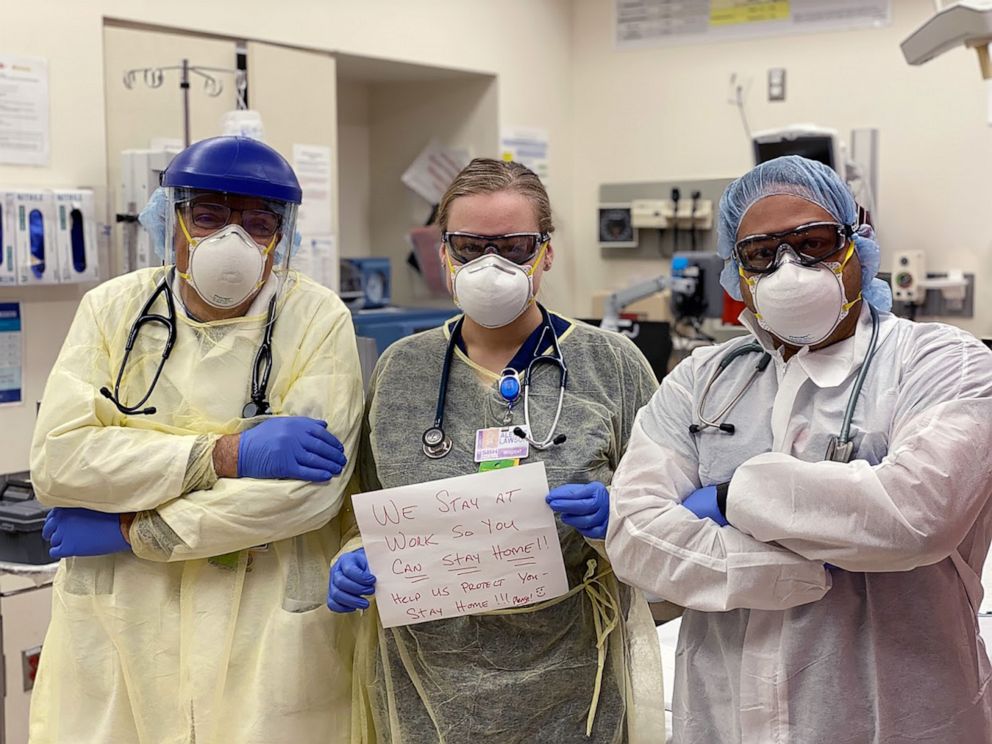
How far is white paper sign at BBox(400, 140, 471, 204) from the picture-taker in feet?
16.3

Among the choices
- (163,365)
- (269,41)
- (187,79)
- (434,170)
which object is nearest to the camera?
(163,365)

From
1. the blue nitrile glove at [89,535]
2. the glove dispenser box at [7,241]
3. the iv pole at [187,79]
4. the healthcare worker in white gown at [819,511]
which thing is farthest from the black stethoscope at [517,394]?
the iv pole at [187,79]

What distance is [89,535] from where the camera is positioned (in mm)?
1660

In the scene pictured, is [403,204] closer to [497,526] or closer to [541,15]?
[541,15]

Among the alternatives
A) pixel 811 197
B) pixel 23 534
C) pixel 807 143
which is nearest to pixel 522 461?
pixel 811 197

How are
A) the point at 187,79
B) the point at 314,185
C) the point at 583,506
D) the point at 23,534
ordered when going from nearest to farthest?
the point at 583,506 < the point at 23,534 < the point at 187,79 < the point at 314,185

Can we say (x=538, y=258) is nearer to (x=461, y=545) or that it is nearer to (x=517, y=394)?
(x=517, y=394)

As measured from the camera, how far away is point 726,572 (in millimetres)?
1281

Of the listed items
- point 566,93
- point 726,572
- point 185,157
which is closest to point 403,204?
point 566,93

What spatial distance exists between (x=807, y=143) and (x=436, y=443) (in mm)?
2870

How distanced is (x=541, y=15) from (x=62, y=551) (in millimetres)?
4005

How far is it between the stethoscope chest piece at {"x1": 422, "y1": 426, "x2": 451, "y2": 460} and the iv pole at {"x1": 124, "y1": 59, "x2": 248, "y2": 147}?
7.22ft

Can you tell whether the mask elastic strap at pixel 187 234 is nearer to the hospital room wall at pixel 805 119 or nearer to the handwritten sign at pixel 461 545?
the handwritten sign at pixel 461 545

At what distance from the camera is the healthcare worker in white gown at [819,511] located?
47.6 inches
